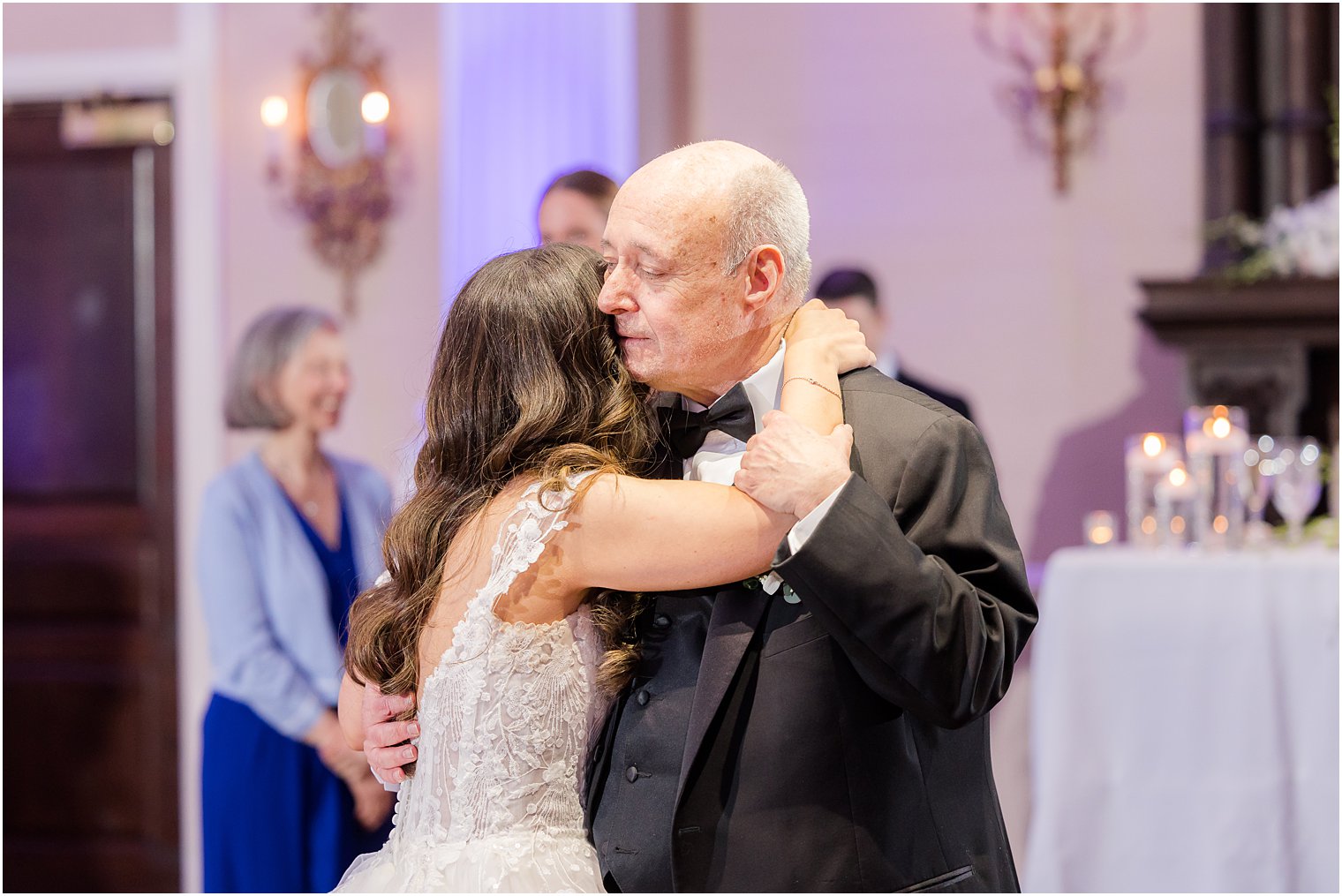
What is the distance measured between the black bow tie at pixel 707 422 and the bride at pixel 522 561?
7cm

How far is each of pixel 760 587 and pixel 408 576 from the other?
20.1 inches

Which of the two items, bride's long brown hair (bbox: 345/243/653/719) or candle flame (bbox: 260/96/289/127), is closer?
bride's long brown hair (bbox: 345/243/653/719)

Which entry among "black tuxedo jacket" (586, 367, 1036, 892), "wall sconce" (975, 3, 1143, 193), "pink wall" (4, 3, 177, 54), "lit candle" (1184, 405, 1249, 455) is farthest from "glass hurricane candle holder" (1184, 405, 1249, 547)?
"pink wall" (4, 3, 177, 54)

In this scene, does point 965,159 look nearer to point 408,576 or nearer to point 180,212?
point 180,212

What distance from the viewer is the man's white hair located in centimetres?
196

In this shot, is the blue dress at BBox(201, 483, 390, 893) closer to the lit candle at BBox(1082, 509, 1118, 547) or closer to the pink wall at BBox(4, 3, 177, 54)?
the lit candle at BBox(1082, 509, 1118, 547)

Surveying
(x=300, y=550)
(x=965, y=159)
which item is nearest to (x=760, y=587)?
(x=300, y=550)

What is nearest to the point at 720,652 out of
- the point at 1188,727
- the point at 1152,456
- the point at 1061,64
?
the point at 1188,727

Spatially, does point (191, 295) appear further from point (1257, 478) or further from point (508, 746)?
point (508, 746)

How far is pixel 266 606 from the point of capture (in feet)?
12.5

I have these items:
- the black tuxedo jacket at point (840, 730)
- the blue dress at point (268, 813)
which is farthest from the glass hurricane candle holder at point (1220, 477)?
the black tuxedo jacket at point (840, 730)

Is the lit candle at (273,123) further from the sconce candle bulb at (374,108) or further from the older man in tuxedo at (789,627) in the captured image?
the older man in tuxedo at (789,627)

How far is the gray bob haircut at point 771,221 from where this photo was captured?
6.45 ft

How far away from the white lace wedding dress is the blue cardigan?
70.4 inches
